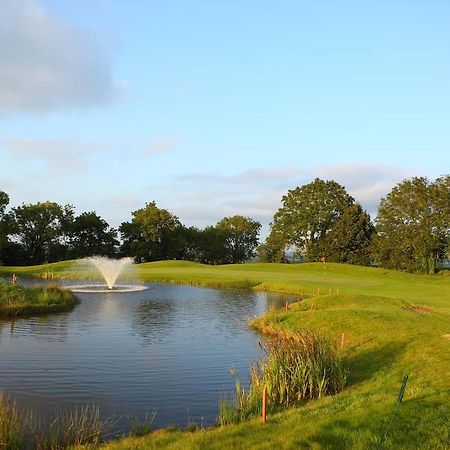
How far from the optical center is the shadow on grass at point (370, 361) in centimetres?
2286

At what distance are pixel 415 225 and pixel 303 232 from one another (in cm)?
2870

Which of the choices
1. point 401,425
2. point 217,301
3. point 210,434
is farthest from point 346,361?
point 217,301

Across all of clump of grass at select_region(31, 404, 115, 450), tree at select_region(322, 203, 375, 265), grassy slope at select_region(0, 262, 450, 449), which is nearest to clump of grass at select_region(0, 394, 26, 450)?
clump of grass at select_region(31, 404, 115, 450)

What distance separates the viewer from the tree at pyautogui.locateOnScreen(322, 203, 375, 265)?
121875 millimetres

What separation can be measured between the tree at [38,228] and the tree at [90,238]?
15.3 ft

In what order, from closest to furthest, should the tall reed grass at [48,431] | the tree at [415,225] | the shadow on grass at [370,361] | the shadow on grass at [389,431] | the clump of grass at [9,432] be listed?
the shadow on grass at [389,431] < the clump of grass at [9,432] < the tall reed grass at [48,431] < the shadow on grass at [370,361] < the tree at [415,225]

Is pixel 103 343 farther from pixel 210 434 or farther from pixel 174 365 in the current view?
pixel 210 434

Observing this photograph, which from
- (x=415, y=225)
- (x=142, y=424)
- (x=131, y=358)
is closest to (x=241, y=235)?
(x=415, y=225)

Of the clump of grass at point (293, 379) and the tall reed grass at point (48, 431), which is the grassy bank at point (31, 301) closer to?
the tall reed grass at point (48, 431)

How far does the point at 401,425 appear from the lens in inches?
592

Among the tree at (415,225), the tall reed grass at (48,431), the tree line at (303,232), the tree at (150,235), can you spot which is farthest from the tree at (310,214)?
the tall reed grass at (48,431)

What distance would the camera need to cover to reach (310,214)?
421 ft

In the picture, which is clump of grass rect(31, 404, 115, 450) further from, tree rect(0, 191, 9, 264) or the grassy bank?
tree rect(0, 191, 9, 264)

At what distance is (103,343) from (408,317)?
63.1 feet
